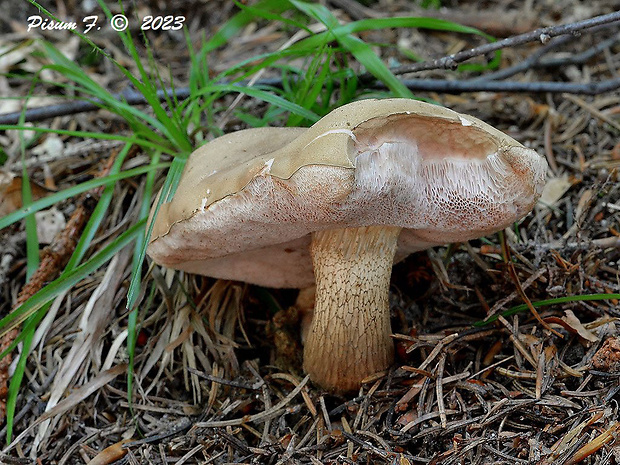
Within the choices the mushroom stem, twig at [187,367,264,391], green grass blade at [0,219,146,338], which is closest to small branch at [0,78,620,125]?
green grass blade at [0,219,146,338]

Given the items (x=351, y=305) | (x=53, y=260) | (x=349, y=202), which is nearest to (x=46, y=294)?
(x=53, y=260)

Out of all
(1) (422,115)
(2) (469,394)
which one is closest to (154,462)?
(2) (469,394)

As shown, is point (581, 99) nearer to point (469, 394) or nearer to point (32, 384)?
point (469, 394)

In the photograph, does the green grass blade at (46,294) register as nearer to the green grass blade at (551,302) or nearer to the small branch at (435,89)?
the small branch at (435,89)

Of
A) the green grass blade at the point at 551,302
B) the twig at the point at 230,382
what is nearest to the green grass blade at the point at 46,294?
the twig at the point at 230,382

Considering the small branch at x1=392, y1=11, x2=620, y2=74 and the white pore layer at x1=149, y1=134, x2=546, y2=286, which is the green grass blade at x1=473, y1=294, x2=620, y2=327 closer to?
the white pore layer at x1=149, y1=134, x2=546, y2=286

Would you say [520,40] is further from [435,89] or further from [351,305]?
[351,305]
